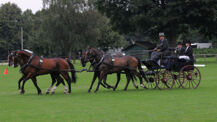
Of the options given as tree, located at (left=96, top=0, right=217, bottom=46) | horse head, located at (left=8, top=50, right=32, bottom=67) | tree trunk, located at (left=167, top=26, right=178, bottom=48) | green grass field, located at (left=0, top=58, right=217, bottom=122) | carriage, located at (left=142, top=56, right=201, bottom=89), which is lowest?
green grass field, located at (left=0, top=58, right=217, bottom=122)

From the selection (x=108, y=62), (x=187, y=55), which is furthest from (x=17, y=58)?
(x=187, y=55)

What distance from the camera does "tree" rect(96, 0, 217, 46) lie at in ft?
135

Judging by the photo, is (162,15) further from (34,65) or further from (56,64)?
(34,65)

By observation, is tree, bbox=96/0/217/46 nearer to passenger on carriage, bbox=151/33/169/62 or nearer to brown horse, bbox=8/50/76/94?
passenger on carriage, bbox=151/33/169/62

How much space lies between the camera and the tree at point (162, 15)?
41.0 metres

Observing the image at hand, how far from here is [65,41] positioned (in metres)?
56.5

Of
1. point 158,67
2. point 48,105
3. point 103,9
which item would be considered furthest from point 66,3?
point 48,105

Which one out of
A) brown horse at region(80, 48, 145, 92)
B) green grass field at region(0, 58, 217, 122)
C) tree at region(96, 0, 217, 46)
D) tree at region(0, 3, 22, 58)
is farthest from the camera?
tree at region(0, 3, 22, 58)

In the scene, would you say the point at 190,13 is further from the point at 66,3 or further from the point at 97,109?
the point at 97,109

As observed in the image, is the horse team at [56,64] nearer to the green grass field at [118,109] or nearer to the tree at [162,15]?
the green grass field at [118,109]

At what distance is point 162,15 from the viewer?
1654 inches

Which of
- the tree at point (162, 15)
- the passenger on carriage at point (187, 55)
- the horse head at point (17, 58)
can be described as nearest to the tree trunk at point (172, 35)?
the tree at point (162, 15)

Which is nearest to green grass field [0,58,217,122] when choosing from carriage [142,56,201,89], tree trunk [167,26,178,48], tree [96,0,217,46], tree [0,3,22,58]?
carriage [142,56,201,89]

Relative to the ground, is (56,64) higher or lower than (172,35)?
lower
